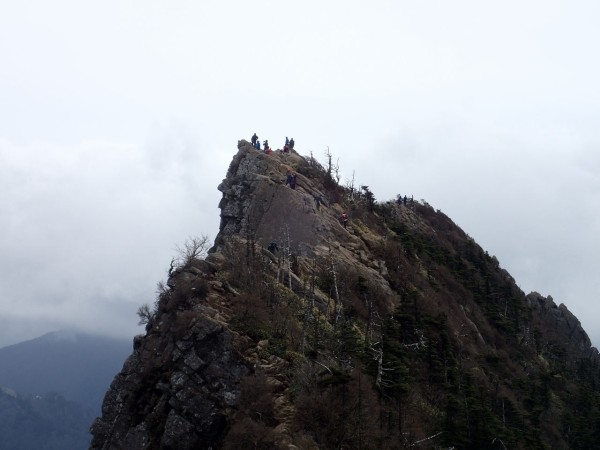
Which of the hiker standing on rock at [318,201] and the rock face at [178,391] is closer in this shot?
the rock face at [178,391]

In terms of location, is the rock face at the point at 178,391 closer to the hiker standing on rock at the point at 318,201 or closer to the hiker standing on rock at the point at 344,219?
the hiker standing on rock at the point at 318,201

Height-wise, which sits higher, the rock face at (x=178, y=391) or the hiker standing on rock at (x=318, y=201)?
the hiker standing on rock at (x=318, y=201)

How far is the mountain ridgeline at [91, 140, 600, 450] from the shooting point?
2936cm

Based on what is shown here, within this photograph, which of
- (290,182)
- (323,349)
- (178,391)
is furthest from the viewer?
(290,182)

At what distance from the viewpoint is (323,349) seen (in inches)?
1377

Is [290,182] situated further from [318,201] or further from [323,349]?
[323,349]

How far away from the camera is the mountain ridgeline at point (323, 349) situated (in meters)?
29.4

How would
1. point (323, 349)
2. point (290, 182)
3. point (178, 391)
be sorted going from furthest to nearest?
point (290, 182), point (323, 349), point (178, 391)

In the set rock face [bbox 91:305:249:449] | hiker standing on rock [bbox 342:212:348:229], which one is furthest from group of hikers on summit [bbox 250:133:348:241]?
rock face [bbox 91:305:249:449]

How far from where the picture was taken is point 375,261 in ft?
175

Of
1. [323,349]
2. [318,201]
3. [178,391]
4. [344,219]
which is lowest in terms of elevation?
[178,391]

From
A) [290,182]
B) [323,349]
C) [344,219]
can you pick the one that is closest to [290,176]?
[290,182]

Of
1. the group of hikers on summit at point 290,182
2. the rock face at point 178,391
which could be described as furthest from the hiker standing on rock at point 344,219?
the rock face at point 178,391

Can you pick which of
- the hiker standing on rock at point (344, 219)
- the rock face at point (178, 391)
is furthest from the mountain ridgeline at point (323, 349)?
the hiker standing on rock at point (344, 219)
